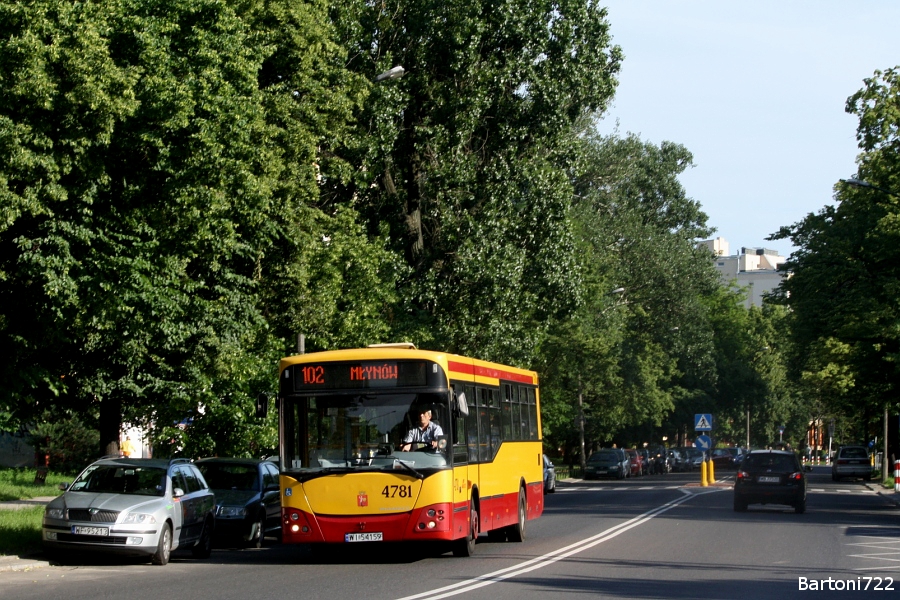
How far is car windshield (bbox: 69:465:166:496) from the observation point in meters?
17.1

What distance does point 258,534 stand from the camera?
807 inches

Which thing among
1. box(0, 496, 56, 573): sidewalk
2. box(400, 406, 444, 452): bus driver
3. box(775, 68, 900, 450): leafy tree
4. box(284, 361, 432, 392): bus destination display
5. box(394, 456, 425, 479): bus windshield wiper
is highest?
box(775, 68, 900, 450): leafy tree

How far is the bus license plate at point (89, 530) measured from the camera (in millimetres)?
15953

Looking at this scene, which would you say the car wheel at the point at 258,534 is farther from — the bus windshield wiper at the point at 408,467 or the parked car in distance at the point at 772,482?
the parked car in distance at the point at 772,482

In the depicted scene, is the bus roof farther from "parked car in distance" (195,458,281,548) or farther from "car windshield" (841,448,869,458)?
"car windshield" (841,448,869,458)

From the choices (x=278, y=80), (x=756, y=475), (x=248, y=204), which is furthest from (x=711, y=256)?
(x=248, y=204)

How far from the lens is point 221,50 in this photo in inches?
790

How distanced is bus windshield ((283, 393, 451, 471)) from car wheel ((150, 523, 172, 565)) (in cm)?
210

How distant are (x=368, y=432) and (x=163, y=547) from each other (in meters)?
3.33

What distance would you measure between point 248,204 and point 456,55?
1435cm

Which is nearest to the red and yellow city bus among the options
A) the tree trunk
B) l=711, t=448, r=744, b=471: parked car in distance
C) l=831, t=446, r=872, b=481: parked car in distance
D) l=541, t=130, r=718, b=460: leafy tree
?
the tree trunk

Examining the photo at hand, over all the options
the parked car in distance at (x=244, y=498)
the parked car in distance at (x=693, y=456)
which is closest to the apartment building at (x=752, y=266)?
the parked car in distance at (x=693, y=456)

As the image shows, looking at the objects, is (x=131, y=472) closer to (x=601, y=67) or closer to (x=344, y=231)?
(x=344, y=231)

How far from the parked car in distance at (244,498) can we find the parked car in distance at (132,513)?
5.21ft
